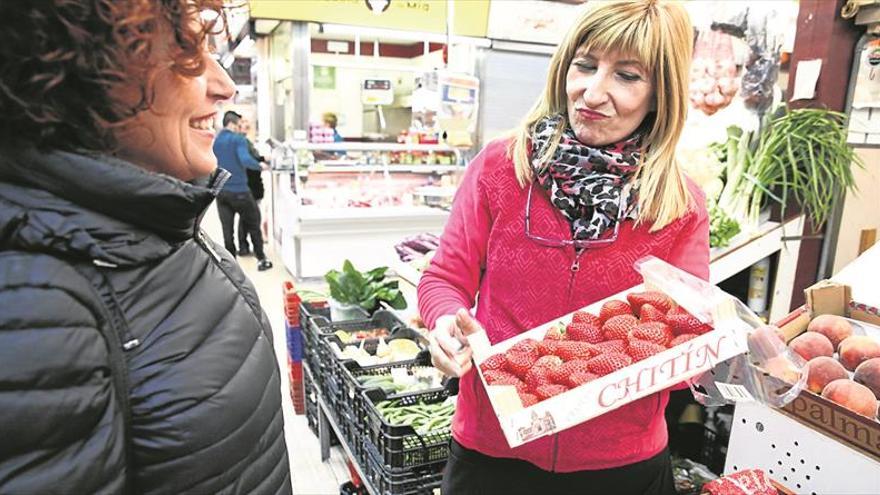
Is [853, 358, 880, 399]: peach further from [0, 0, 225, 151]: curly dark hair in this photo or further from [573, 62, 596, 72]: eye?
[0, 0, 225, 151]: curly dark hair

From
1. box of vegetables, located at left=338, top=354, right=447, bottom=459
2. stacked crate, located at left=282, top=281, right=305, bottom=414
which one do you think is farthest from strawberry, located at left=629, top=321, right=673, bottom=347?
stacked crate, located at left=282, top=281, right=305, bottom=414

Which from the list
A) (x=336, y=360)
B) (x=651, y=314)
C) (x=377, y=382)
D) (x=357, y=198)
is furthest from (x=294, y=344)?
(x=357, y=198)

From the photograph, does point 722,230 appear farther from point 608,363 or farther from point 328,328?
point 328,328

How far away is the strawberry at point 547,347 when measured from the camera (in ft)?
3.89

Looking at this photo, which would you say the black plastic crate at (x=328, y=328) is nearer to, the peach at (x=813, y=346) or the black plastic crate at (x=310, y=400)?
the black plastic crate at (x=310, y=400)

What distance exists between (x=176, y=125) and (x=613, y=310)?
0.89 meters

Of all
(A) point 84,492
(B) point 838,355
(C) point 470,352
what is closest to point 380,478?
(C) point 470,352

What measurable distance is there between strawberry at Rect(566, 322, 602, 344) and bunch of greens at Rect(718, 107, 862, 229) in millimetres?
1646

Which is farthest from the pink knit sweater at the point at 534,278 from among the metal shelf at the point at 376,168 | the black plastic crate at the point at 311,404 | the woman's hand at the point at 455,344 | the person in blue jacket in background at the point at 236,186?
the person in blue jacket in background at the point at 236,186

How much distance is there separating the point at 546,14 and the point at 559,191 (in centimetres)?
605

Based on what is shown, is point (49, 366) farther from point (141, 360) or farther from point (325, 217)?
point (325, 217)

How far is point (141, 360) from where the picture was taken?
704 mm

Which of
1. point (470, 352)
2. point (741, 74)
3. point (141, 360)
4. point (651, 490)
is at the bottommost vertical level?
point (651, 490)

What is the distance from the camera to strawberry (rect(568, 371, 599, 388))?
3.53 ft
